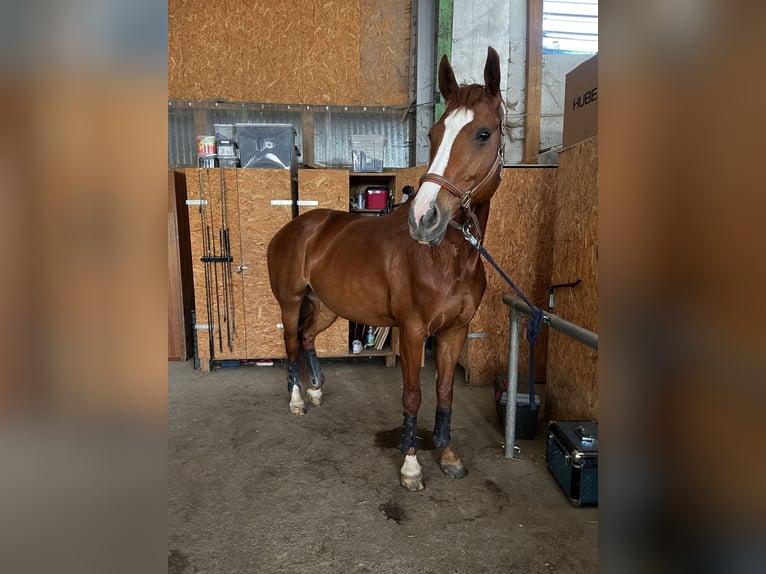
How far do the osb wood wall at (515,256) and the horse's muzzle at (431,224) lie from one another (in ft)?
5.69

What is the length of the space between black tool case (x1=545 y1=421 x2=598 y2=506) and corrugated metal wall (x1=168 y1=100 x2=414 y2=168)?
3.57 m

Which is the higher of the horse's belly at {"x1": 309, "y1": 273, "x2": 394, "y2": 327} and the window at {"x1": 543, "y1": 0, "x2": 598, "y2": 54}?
the window at {"x1": 543, "y1": 0, "x2": 598, "y2": 54}

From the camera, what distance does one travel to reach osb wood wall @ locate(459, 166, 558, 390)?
3.30m

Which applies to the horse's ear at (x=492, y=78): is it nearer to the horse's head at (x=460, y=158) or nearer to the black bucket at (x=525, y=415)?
the horse's head at (x=460, y=158)

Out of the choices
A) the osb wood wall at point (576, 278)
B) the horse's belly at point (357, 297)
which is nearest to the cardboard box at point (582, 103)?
the osb wood wall at point (576, 278)

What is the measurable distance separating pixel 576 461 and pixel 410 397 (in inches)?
32.1

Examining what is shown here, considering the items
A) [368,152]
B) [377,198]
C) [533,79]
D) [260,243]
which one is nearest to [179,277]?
[260,243]

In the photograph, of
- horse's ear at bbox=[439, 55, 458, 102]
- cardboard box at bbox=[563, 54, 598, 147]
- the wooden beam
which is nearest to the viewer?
horse's ear at bbox=[439, 55, 458, 102]

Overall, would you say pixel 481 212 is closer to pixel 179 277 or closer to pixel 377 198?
pixel 377 198

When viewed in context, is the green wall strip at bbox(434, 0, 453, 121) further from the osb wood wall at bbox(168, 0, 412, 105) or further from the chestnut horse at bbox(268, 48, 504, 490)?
the chestnut horse at bbox(268, 48, 504, 490)

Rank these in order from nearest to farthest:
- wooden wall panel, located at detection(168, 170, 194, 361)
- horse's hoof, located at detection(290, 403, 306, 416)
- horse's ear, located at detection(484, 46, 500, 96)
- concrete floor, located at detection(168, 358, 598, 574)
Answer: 1. concrete floor, located at detection(168, 358, 598, 574)
2. horse's ear, located at detection(484, 46, 500, 96)
3. horse's hoof, located at detection(290, 403, 306, 416)
4. wooden wall panel, located at detection(168, 170, 194, 361)

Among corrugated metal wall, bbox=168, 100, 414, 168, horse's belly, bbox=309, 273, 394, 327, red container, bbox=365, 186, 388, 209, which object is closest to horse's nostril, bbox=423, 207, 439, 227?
horse's belly, bbox=309, 273, 394, 327

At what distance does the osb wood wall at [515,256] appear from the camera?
10.8 ft
